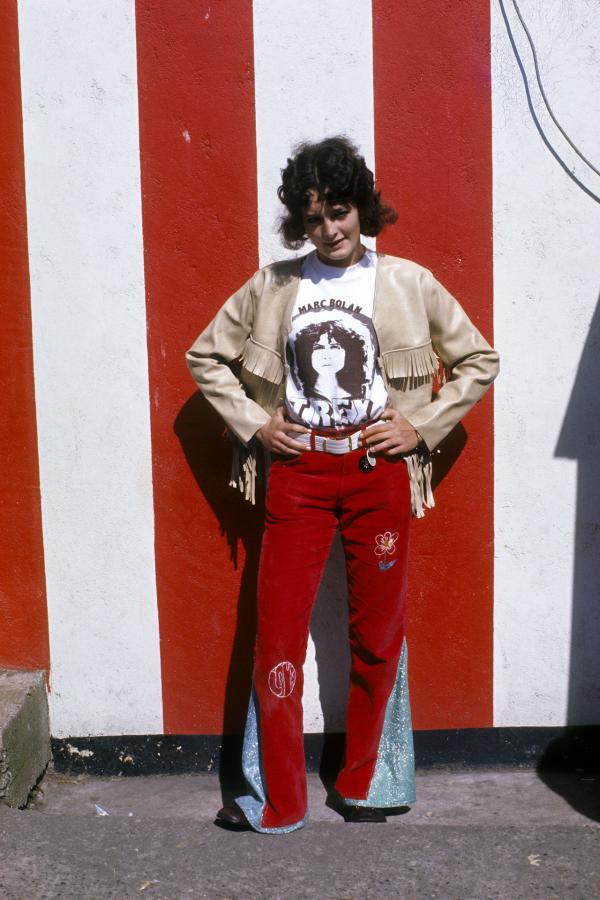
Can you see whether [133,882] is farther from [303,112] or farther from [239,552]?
[303,112]

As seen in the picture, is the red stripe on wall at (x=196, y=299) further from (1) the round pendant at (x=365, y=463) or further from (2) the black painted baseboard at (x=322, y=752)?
(1) the round pendant at (x=365, y=463)

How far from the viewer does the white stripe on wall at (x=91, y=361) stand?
3463 mm

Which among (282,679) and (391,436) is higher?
(391,436)

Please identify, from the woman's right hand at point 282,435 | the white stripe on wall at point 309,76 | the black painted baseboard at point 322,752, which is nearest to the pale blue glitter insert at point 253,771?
the black painted baseboard at point 322,752

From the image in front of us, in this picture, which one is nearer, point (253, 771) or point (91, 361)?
point (253, 771)

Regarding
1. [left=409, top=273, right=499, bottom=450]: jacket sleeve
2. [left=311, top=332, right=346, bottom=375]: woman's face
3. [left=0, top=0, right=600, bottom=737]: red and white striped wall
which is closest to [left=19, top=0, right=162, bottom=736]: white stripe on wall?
[left=0, top=0, right=600, bottom=737]: red and white striped wall

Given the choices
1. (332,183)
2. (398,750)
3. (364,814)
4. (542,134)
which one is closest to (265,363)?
(332,183)

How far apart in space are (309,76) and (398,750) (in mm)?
2097

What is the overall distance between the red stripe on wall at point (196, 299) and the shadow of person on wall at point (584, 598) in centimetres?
105

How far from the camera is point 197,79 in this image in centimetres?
346

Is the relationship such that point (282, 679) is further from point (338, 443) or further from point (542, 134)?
point (542, 134)

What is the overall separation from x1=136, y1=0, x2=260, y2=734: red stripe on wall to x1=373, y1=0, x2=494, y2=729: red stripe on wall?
457 millimetres

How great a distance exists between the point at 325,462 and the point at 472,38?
1.40m

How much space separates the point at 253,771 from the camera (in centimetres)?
335
